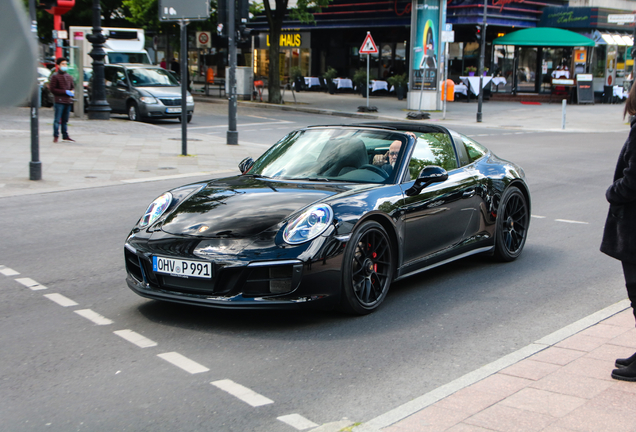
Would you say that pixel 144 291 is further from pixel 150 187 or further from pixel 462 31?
pixel 462 31

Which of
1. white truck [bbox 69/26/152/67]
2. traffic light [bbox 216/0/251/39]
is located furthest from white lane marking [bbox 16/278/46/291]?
white truck [bbox 69/26/152/67]

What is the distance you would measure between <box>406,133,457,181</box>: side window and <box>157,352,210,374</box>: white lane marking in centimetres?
243

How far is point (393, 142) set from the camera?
6168mm

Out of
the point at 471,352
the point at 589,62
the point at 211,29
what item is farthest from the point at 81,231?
the point at 589,62

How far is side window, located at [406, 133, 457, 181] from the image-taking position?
6.14 meters

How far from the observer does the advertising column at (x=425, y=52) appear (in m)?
31.6

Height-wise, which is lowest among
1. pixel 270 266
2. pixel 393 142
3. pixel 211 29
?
pixel 270 266

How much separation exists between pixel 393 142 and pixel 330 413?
9.77ft

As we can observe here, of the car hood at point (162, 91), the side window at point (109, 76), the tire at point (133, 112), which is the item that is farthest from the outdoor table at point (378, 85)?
the tire at point (133, 112)

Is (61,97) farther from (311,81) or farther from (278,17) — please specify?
(311,81)

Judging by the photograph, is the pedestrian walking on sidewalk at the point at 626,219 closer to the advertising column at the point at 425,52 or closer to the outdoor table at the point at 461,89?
the advertising column at the point at 425,52

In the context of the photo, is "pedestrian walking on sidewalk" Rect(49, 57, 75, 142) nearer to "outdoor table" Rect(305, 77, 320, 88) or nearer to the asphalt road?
the asphalt road

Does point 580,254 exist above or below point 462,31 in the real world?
below

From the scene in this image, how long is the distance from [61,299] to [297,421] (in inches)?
112
